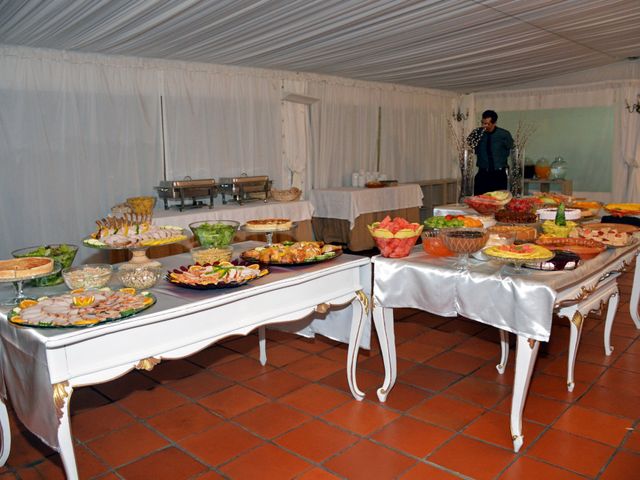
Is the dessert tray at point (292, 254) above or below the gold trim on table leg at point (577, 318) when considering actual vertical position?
above

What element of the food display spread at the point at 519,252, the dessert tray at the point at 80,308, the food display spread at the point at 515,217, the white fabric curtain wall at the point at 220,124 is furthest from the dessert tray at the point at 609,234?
the white fabric curtain wall at the point at 220,124

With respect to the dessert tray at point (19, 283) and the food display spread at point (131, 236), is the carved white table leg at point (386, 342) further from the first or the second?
the dessert tray at point (19, 283)

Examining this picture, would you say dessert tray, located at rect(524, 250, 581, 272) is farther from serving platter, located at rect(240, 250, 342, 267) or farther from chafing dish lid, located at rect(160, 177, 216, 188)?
chafing dish lid, located at rect(160, 177, 216, 188)

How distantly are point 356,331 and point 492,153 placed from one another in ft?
10.8

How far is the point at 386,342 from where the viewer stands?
2424 millimetres

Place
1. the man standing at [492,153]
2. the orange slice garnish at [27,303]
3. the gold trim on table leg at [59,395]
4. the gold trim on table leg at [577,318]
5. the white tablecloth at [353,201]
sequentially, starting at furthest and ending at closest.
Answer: the white tablecloth at [353,201], the man standing at [492,153], the gold trim on table leg at [577,318], the orange slice garnish at [27,303], the gold trim on table leg at [59,395]

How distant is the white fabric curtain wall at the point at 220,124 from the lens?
16.8 ft

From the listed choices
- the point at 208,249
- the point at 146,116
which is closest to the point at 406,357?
the point at 208,249

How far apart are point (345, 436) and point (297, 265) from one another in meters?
0.71

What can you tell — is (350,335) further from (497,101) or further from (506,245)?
(497,101)

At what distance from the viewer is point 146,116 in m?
4.91

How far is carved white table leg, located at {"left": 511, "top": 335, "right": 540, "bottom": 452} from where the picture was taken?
6.48 ft

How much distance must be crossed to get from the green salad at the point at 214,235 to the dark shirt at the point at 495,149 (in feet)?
11.4

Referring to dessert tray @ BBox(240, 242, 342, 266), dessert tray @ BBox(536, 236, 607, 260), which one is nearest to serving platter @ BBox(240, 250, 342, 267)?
dessert tray @ BBox(240, 242, 342, 266)
